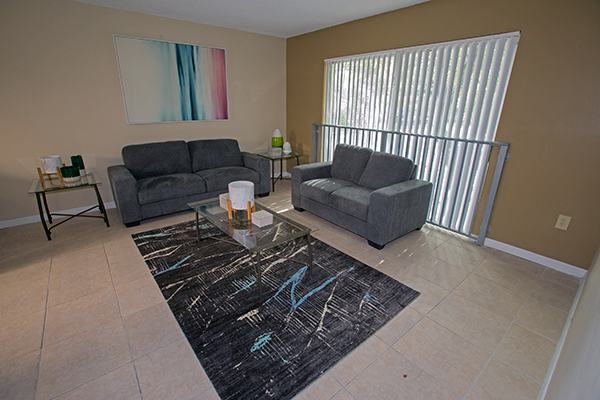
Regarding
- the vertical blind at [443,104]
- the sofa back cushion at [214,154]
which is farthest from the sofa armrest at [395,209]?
the sofa back cushion at [214,154]

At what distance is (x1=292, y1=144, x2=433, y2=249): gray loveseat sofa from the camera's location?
2.83 metres

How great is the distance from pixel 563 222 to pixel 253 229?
273 cm

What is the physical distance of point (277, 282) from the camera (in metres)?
2.38

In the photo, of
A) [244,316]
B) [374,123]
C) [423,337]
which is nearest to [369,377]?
[423,337]

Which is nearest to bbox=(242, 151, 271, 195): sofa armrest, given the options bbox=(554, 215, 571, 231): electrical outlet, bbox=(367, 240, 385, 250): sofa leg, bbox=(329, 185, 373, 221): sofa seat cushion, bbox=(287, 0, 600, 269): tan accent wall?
bbox=(329, 185, 373, 221): sofa seat cushion

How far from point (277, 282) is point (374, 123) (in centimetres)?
265

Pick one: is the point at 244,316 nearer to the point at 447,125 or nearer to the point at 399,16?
the point at 447,125

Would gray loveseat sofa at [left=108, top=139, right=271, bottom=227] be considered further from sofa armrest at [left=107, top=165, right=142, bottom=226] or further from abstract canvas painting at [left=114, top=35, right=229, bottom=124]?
abstract canvas painting at [left=114, top=35, right=229, bottom=124]

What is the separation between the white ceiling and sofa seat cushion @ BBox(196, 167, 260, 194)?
1987 millimetres

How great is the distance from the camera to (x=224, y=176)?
3.88 meters

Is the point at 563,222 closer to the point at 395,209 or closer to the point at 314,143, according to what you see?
the point at 395,209

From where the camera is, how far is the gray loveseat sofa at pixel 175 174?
3283 mm

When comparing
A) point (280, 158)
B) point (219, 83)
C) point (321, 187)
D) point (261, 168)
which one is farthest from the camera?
point (280, 158)

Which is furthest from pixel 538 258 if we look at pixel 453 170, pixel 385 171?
pixel 385 171
